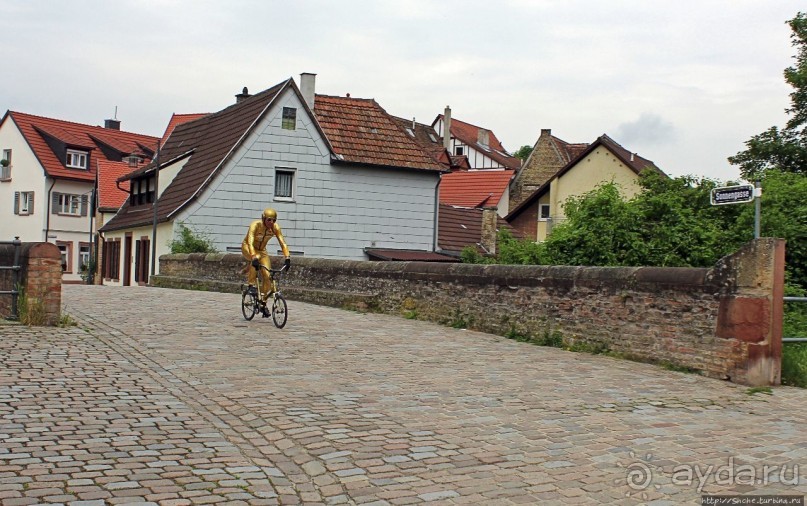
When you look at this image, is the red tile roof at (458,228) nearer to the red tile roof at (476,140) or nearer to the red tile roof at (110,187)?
the red tile roof at (110,187)

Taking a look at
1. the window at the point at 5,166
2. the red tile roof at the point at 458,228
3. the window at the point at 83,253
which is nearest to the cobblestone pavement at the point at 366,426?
the red tile roof at the point at 458,228

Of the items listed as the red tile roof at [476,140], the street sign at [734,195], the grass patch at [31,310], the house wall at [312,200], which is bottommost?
the grass patch at [31,310]

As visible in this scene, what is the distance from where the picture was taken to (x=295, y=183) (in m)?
35.8

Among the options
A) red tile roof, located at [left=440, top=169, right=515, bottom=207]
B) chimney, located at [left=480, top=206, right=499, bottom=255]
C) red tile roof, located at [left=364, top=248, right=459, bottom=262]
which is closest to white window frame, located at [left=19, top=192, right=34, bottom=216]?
red tile roof, located at [left=440, top=169, right=515, bottom=207]

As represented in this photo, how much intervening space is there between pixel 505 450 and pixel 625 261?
39.9 ft

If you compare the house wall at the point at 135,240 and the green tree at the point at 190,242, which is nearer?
the green tree at the point at 190,242

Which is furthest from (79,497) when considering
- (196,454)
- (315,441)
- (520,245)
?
(520,245)

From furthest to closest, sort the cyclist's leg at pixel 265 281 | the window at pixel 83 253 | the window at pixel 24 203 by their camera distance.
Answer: the window at pixel 24 203
the window at pixel 83 253
the cyclist's leg at pixel 265 281

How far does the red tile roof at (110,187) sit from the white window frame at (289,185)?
16.8 metres

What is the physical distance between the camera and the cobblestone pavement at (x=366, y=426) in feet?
17.9

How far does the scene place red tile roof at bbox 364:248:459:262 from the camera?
3719cm

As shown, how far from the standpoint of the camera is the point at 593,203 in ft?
61.9

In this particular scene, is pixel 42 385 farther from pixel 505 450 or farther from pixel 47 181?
pixel 47 181

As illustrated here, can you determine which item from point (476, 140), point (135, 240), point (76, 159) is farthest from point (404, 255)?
point (476, 140)
